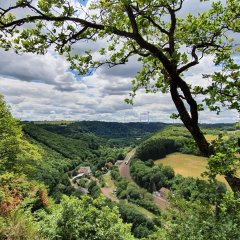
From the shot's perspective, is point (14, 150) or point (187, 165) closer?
point (14, 150)

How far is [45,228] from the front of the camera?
18344mm

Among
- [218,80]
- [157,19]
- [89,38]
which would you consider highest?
[157,19]

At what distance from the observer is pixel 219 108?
7957 millimetres

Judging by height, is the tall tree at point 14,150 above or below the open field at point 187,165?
above

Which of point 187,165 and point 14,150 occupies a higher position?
point 14,150

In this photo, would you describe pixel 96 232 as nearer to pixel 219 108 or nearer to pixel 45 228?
pixel 45 228

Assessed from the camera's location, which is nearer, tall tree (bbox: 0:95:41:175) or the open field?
tall tree (bbox: 0:95:41:175)

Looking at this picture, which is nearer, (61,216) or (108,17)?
(108,17)

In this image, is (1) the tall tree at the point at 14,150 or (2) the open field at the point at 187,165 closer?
(1) the tall tree at the point at 14,150

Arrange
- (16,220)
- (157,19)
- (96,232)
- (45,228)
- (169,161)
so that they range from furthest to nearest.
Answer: (169,161), (96,232), (45,228), (16,220), (157,19)

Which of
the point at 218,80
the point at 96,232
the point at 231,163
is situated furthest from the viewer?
the point at 96,232

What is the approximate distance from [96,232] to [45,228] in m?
3.53

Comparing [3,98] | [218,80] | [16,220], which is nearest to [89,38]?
[218,80]

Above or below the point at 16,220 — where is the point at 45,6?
above
